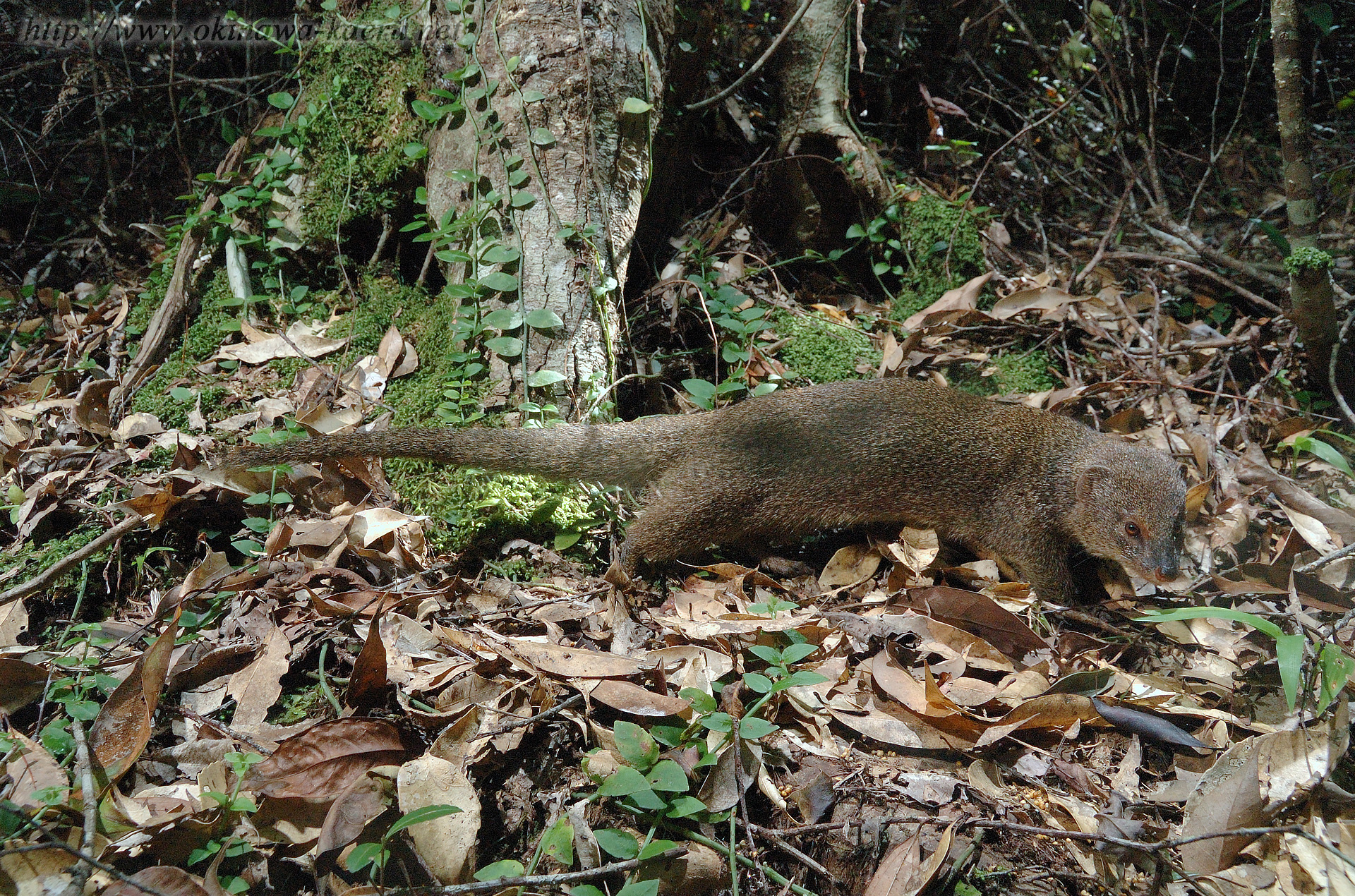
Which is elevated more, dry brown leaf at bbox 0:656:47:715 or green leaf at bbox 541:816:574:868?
dry brown leaf at bbox 0:656:47:715

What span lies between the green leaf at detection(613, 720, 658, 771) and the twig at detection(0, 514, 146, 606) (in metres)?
2.08

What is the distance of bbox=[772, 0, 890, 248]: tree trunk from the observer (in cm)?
541

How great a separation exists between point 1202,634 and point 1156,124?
16.1ft

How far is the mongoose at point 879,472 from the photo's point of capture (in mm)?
3605

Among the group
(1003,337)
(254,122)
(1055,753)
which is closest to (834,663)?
(1055,753)

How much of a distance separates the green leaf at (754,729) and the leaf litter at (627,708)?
15mm

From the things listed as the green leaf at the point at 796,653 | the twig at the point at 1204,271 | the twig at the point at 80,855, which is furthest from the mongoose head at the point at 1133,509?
the twig at the point at 80,855

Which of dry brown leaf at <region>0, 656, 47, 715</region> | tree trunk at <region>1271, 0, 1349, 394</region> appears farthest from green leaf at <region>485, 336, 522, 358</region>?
tree trunk at <region>1271, 0, 1349, 394</region>

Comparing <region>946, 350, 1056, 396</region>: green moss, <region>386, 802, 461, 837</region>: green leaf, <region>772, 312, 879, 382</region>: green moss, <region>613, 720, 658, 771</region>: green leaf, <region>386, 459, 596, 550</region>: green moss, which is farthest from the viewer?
<region>946, 350, 1056, 396</region>: green moss

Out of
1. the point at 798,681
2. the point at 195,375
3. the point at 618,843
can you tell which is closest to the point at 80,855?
the point at 618,843

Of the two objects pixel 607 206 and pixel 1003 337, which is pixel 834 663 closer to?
pixel 607 206

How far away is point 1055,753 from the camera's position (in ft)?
8.45

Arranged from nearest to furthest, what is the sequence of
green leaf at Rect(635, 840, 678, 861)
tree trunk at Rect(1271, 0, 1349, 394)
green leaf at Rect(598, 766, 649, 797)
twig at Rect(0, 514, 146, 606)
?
green leaf at Rect(635, 840, 678, 861)
green leaf at Rect(598, 766, 649, 797)
twig at Rect(0, 514, 146, 606)
tree trunk at Rect(1271, 0, 1349, 394)

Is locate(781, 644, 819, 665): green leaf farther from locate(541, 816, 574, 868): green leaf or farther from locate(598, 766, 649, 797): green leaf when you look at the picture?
locate(541, 816, 574, 868): green leaf
